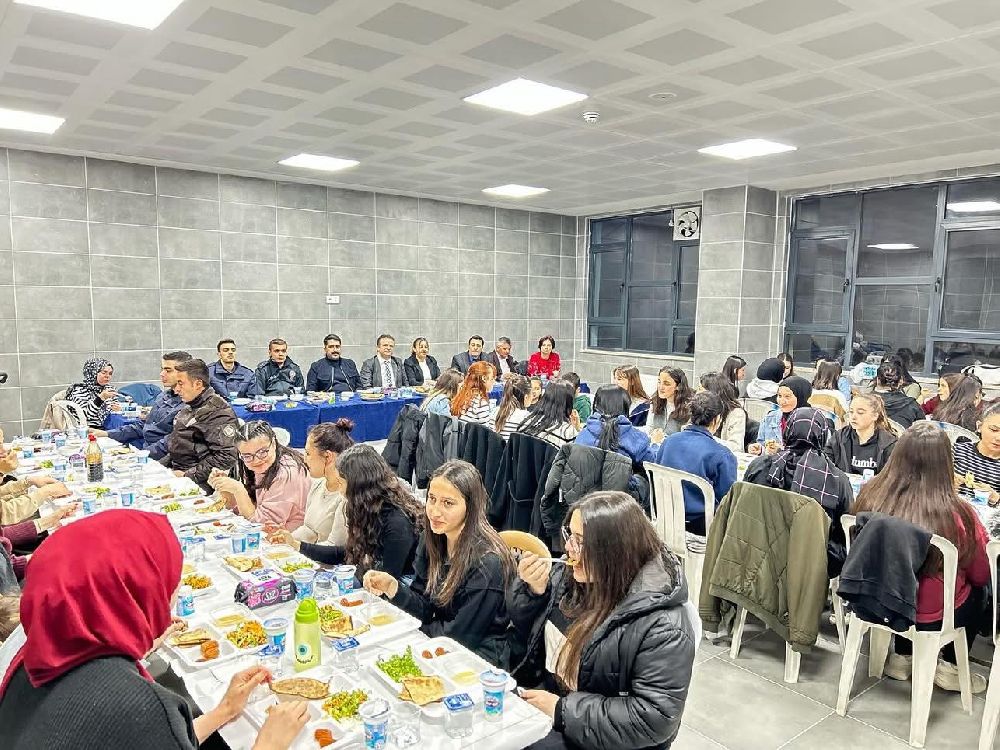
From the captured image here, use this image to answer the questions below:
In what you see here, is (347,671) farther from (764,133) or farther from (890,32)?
(764,133)

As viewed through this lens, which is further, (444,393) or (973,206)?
(973,206)

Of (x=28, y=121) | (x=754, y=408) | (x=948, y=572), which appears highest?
(x=28, y=121)

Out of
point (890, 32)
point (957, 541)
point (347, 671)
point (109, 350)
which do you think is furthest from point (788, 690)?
point (109, 350)

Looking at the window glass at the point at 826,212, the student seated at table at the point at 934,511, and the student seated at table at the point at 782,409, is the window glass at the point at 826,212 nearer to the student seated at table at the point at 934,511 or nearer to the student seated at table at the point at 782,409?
the student seated at table at the point at 782,409

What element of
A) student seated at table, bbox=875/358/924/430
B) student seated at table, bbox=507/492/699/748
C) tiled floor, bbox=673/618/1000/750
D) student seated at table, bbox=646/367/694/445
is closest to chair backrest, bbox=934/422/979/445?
student seated at table, bbox=875/358/924/430

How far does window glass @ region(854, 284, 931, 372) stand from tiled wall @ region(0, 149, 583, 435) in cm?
499

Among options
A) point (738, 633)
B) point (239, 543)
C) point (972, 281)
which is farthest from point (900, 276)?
point (239, 543)

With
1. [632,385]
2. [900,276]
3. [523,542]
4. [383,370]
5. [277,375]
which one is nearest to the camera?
[523,542]

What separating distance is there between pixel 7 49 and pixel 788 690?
5906 millimetres

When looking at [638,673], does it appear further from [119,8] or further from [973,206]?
[973,206]

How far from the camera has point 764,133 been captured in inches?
241

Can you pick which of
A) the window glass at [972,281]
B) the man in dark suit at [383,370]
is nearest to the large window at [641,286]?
the window glass at [972,281]

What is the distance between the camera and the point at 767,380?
743 cm

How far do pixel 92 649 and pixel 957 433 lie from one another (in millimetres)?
5096
